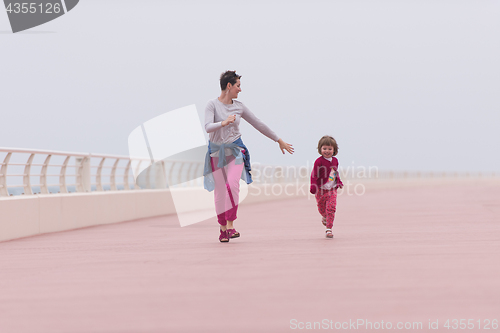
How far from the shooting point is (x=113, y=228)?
13.2 meters

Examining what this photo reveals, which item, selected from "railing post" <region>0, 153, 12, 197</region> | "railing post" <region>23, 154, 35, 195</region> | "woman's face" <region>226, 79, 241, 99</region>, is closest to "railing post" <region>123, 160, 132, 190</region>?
"railing post" <region>23, 154, 35, 195</region>

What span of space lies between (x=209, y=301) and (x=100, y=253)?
3839 millimetres

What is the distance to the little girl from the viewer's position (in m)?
9.78

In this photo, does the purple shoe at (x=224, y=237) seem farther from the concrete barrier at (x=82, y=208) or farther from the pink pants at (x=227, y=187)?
the concrete barrier at (x=82, y=208)

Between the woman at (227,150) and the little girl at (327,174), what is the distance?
0.62 metres

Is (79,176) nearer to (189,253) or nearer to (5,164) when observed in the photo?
(5,164)

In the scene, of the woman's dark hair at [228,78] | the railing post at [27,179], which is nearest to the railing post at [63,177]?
the railing post at [27,179]

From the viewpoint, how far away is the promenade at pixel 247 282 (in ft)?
13.8

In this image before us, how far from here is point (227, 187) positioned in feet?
30.3

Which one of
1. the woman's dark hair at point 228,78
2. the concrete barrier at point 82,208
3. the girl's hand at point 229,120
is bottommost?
the concrete barrier at point 82,208

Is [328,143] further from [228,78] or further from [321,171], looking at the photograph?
[228,78]

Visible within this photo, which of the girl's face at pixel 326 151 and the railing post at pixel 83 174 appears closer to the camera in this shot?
the girl's face at pixel 326 151

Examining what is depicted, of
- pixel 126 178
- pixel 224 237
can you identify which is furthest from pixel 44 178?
pixel 224 237

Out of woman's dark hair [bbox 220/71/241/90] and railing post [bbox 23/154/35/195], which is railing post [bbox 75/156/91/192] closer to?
railing post [bbox 23/154/35/195]
